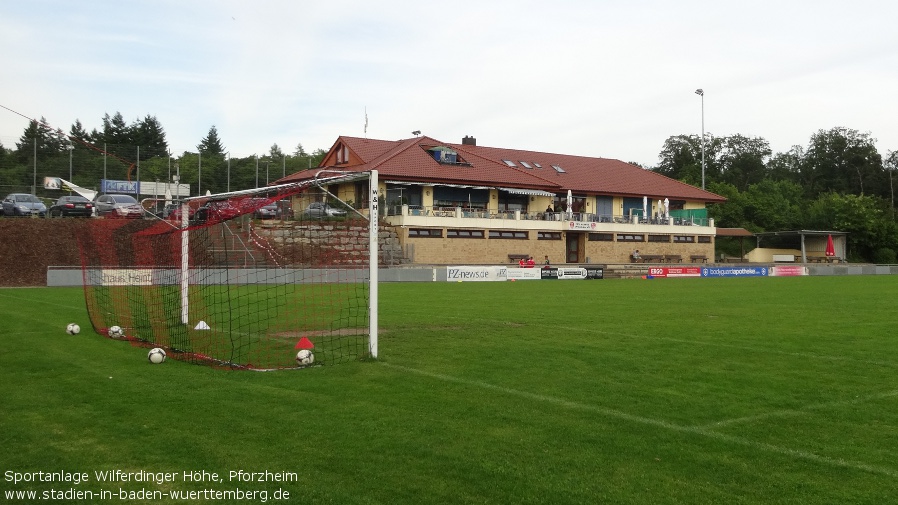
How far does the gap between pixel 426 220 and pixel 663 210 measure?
82.2 feet

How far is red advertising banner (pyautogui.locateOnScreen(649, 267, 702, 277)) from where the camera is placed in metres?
46.7

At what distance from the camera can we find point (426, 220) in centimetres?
4750

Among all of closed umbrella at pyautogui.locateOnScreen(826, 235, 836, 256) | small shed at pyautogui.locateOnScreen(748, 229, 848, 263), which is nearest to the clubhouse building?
small shed at pyautogui.locateOnScreen(748, 229, 848, 263)

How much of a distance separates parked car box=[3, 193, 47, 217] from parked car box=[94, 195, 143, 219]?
292cm

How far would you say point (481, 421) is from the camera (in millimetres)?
7348

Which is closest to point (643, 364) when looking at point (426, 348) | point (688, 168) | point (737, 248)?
point (426, 348)

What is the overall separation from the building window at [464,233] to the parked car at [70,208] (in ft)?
72.7

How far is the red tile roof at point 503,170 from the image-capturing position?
50.3m

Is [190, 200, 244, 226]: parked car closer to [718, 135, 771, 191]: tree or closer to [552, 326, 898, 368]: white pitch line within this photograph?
[552, 326, 898, 368]: white pitch line

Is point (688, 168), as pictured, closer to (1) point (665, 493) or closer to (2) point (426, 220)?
(2) point (426, 220)

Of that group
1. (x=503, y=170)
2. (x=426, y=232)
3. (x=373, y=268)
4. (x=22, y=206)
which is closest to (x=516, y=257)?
(x=426, y=232)

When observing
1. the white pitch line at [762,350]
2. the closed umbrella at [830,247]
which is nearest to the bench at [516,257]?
the closed umbrella at [830,247]

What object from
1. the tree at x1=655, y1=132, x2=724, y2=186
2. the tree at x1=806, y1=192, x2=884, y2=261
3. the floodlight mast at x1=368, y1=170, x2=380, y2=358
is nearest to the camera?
the floodlight mast at x1=368, y1=170, x2=380, y2=358

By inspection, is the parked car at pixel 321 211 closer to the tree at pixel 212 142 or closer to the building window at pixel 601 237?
the building window at pixel 601 237
